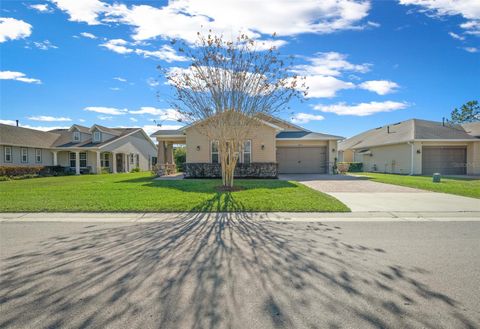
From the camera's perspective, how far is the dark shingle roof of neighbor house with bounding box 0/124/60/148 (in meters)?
23.8

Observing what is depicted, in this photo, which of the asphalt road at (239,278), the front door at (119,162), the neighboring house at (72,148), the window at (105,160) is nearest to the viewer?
the asphalt road at (239,278)

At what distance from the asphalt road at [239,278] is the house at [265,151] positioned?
11.0 metres

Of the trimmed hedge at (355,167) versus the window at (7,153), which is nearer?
the window at (7,153)

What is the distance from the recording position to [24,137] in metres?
25.7

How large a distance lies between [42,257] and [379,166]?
94.3 ft

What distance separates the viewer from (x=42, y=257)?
4312 millimetres

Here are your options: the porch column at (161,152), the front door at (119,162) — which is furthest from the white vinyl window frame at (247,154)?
the front door at (119,162)

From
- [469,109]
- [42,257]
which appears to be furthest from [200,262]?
[469,109]

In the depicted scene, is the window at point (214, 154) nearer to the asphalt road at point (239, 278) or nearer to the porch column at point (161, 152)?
the porch column at point (161, 152)

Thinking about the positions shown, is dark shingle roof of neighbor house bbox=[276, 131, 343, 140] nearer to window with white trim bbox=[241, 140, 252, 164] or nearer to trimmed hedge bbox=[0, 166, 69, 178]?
window with white trim bbox=[241, 140, 252, 164]

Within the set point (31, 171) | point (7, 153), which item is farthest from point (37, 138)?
point (31, 171)

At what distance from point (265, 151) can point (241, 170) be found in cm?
224

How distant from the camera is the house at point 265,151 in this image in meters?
17.6

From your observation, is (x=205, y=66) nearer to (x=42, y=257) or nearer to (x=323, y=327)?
(x=42, y=257)
